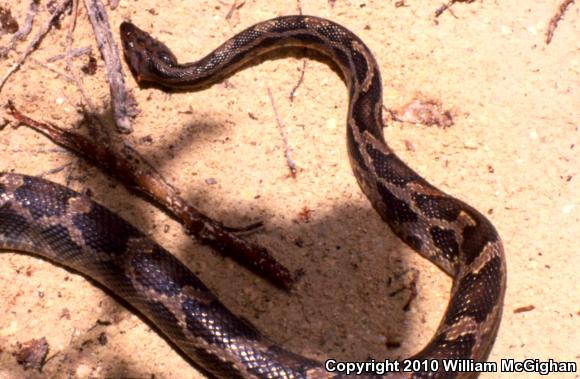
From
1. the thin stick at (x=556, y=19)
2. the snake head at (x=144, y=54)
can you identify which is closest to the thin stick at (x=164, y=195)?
the snake head at (x=144, y=54)

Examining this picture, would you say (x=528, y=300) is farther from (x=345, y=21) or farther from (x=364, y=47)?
(x=345, y=21)

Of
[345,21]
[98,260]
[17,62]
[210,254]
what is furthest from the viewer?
[345,21]

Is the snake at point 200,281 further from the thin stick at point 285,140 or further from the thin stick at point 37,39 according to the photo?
the thin stick at point 37,39

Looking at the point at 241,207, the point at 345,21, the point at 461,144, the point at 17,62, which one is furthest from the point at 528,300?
the point at 17,62

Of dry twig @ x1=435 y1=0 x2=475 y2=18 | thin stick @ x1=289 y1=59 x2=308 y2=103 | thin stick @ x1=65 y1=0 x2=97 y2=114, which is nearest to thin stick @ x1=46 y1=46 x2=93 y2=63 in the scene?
thin stick @ x1=65 y1=0 x2=97 y2=114

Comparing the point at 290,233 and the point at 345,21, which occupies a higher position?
the point at 345,21

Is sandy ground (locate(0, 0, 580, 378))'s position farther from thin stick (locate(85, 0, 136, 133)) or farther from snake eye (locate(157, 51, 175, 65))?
snake eye (locate(157, 51, 175, 65))
